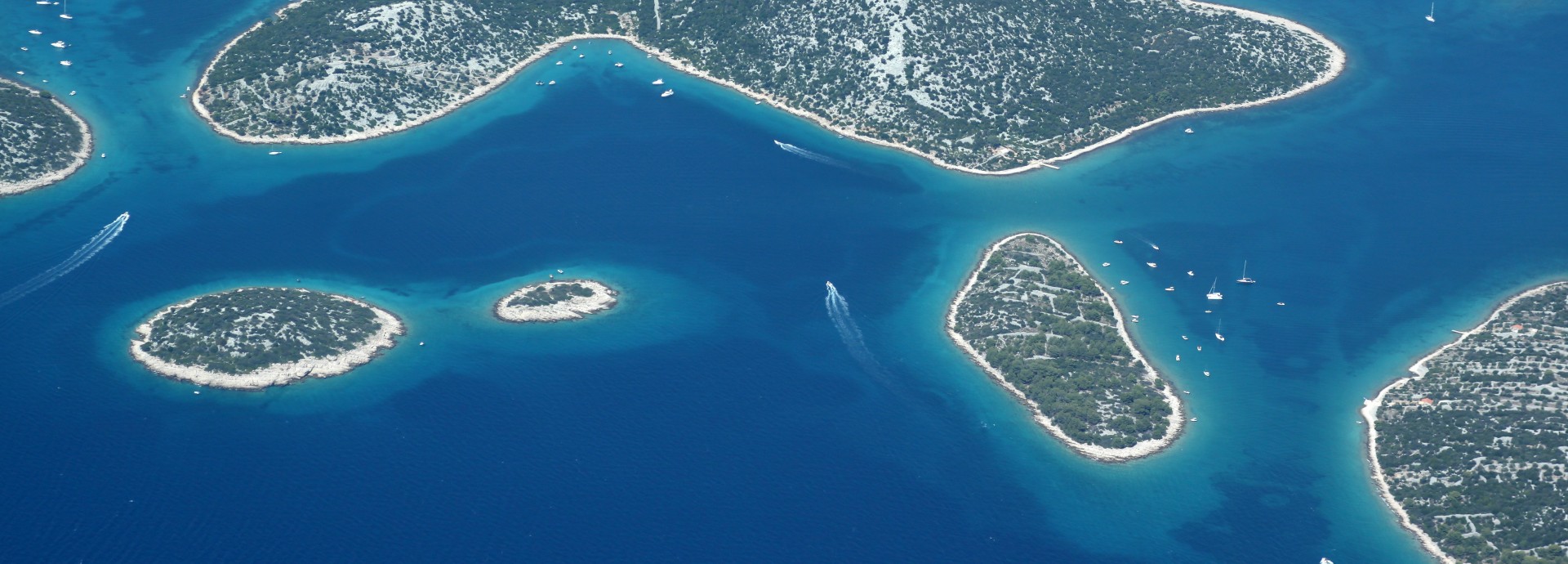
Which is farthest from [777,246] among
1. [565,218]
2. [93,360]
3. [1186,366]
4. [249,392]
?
[93,360]

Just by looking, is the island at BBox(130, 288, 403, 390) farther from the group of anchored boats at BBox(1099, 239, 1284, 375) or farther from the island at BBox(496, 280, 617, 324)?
the group of anchored boats at BBox(1099, 239, 1284, 375)

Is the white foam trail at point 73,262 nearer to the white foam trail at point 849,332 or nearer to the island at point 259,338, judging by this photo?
the island at point 259,338

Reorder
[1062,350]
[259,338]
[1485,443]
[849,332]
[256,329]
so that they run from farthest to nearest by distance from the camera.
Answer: [849,332] → [1062,350] → [256,329] → [259,338] → [1485,443]

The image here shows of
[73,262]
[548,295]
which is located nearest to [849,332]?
[548,295]

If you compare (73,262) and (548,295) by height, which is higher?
(548,295)

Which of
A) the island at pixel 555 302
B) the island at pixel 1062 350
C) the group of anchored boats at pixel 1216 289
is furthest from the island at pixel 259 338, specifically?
the group of anchored boats at pixel 1216 289

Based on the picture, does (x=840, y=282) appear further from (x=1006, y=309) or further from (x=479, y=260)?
(x=479, y=260)

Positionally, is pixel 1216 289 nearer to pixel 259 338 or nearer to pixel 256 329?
pixel 259 338

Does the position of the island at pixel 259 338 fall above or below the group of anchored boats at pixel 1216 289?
below
